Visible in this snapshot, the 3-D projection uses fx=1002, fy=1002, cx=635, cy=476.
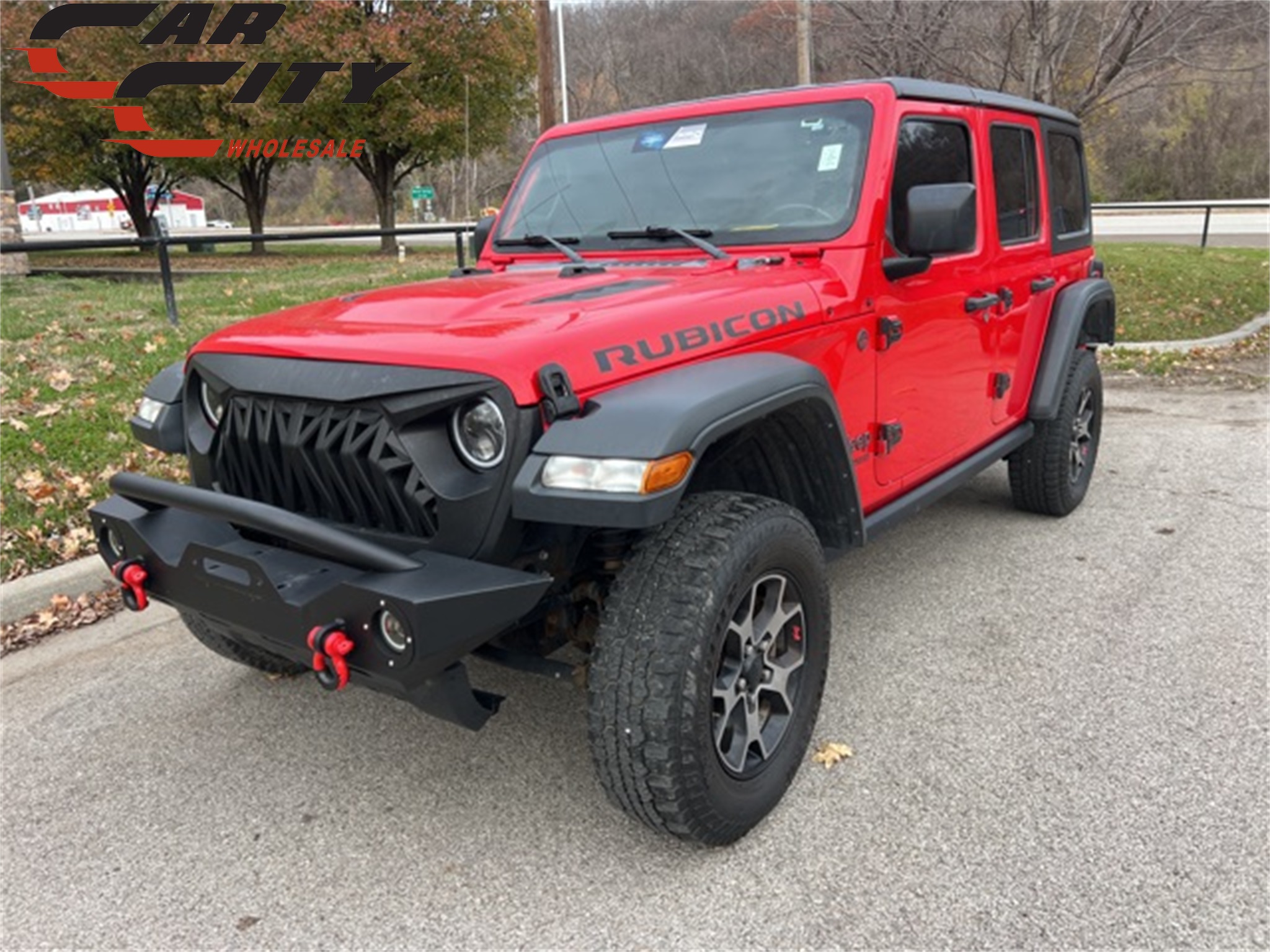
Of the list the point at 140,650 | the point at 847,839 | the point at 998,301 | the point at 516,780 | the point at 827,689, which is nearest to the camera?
the point at 847,839

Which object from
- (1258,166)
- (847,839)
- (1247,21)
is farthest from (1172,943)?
(1258,166)

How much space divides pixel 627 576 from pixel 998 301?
2.47 meters

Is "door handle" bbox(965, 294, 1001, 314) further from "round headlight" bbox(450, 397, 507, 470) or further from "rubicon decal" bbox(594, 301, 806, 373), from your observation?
"round headlight" bbox(450, 397, 507, 470)

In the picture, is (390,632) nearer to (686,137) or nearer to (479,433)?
(479,433)

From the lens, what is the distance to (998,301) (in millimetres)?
4094

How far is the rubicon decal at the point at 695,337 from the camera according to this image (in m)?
2.44

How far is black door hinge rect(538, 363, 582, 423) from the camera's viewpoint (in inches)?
89.0

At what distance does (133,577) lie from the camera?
2.59 meters

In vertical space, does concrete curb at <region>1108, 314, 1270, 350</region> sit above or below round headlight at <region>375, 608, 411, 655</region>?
below

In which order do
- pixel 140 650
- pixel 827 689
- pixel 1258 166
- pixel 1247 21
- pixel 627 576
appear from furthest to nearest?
pixel 1258 166
pixel 1247 21
pixel 140 650
pixel 827 689
pixel 627 576

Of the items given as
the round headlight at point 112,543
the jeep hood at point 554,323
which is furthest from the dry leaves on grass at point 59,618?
the jeep hood at point 554,323

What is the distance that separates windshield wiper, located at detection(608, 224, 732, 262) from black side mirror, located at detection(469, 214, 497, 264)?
2.57 ft

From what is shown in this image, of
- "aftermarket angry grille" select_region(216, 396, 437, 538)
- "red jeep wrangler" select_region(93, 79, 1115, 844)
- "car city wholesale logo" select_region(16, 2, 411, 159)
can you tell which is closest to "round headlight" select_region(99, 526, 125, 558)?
"red jeep wrangler" select_region(93, 79, 1115, 844)

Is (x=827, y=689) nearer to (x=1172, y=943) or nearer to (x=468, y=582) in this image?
(x=1172, y=943)
